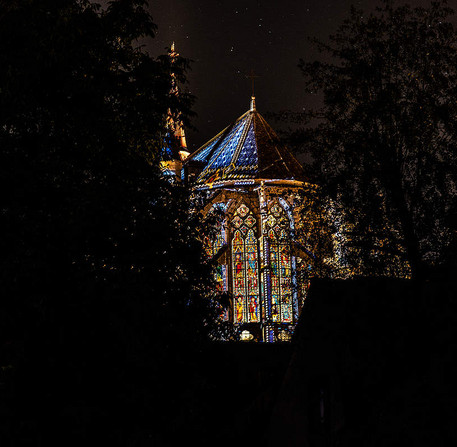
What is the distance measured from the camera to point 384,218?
16266 millimetres

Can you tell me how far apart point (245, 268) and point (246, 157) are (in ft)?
25.2

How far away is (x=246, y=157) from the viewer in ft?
135

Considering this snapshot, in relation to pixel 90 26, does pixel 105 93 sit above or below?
below

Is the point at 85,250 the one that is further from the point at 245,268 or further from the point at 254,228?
the point at 254,228

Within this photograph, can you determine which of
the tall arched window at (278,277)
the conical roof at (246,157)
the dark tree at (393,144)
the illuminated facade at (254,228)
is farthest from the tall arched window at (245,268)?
the dark tree at (393,144)

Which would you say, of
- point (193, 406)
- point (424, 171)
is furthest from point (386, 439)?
point (424, 171)

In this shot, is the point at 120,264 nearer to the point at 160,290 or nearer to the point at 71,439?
the point at 160,290

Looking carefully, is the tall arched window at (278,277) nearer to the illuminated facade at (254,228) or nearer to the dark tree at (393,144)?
the illuminated facade at (254,228)

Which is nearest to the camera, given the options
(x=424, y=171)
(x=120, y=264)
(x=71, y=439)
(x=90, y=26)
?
(x=71, y=439)

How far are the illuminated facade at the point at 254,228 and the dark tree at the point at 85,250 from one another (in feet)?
74.4

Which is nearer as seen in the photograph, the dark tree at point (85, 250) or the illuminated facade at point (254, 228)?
the dark tree at point (85, 250)

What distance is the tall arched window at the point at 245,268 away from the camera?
3662cm

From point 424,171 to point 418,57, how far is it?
9.66 ft

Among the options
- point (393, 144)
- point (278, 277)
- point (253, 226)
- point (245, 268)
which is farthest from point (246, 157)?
point (393, 144)
